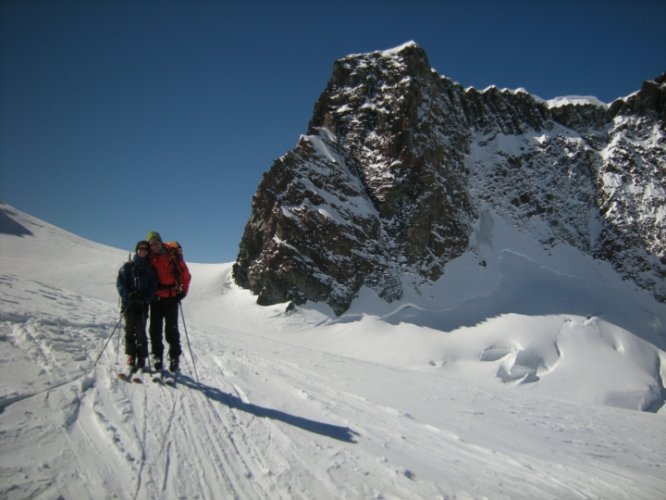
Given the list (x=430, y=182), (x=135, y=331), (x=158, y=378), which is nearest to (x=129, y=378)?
(x=158, y=378)

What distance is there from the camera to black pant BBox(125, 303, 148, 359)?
17.4 ft

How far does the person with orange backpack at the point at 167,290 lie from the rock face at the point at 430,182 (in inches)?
941

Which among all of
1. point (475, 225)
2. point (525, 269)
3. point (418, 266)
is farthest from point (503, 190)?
point (418, 266)

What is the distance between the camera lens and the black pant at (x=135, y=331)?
5.30 meters

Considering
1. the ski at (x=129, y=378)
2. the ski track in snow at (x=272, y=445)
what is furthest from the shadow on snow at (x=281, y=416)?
the ski at (x=129, y=378)

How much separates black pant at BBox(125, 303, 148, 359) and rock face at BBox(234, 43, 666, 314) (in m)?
24.2

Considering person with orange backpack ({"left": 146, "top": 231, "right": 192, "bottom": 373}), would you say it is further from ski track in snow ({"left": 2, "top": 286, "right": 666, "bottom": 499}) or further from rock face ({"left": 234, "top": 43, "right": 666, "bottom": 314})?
rock face ({"left": 234, "top": 43, "right": 666, "bottom": 314})

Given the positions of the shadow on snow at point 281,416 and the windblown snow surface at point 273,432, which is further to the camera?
the shadow on snow at point 281,416

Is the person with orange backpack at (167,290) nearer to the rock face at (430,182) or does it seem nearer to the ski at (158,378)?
the ski at (158,378)

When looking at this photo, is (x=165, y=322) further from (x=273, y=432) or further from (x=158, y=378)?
(x=273, y=432)

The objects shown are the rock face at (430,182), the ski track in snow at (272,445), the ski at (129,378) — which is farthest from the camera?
the rock face at (430,182)

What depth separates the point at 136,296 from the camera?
533cm

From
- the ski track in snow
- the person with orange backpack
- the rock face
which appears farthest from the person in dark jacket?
the rock face

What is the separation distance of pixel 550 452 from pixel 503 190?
147 ft
